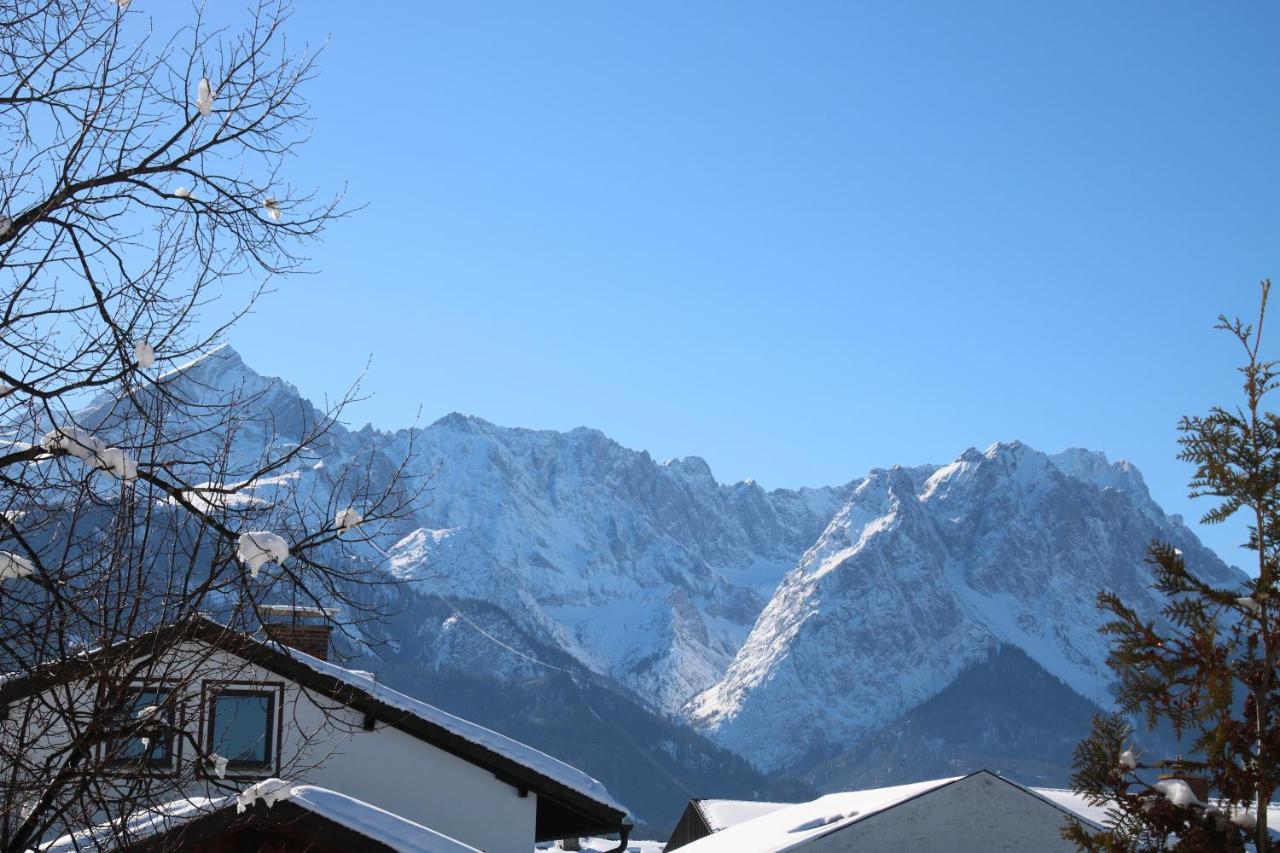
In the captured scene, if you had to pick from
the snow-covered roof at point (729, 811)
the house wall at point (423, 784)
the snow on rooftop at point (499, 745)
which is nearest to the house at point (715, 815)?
the snow-covered roof at point (729, 811)

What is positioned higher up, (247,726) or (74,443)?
(74,443)

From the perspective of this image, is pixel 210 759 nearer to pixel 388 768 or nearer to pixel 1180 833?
pixel 1180 833

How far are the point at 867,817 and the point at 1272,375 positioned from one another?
12283 millimetres

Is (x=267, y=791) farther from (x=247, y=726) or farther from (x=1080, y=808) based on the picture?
(x=1080, y=808)

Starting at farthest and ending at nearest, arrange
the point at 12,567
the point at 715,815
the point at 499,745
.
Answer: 1. the point at 715,815
2. the point at 499,745
3. the point at 12,567

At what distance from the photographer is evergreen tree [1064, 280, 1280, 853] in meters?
7.77

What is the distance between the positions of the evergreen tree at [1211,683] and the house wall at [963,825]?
11.4 m

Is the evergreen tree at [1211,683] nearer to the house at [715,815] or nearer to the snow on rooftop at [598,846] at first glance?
the snow on rooftop at [598,846]

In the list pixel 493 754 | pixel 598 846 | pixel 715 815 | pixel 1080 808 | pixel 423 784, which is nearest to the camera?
pixel 493 754

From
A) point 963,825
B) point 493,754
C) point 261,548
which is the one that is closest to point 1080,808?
point 963,825

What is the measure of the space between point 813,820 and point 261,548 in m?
16.3

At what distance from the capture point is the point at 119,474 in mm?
5613

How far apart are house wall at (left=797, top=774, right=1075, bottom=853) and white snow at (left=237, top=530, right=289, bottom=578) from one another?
15.0 m

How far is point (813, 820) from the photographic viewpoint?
67.8 ft
